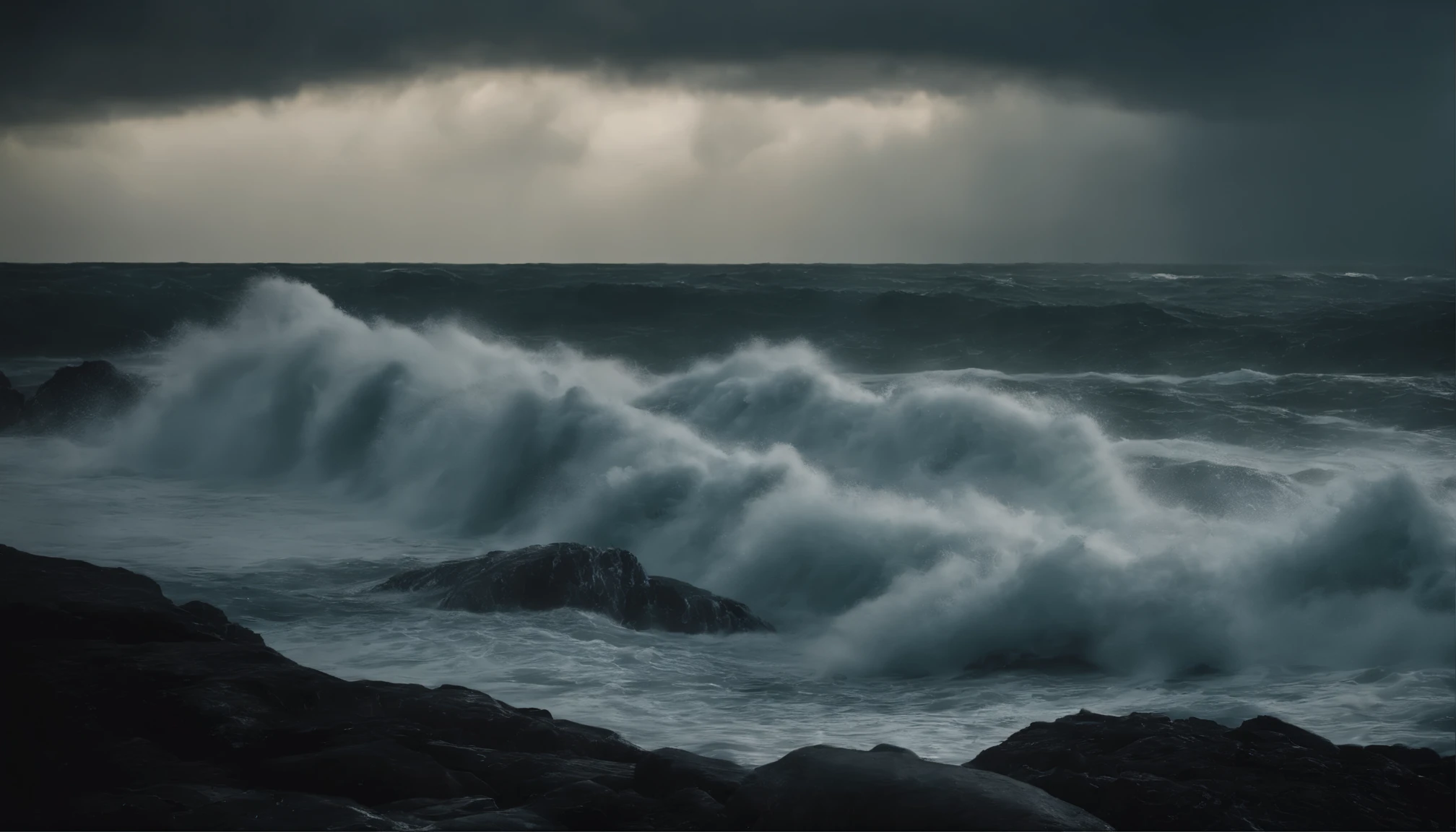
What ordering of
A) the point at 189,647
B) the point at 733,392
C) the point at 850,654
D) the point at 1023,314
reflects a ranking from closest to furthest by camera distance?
the point at 189,647, the point at 850,654, the point at 733,392, the point at 1023,314

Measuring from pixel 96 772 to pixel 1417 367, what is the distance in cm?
2731

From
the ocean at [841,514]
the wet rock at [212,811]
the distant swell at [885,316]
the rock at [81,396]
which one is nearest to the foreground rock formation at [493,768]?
the wet rock at [212,811]

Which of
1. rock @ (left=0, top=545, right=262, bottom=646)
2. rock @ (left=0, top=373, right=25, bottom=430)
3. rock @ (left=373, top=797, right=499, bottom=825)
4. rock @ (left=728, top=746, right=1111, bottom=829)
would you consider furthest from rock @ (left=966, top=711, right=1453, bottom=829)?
rock @ (left=0, top=373, right=25, bottom=430)

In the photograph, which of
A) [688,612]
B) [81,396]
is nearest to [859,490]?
[688,612]

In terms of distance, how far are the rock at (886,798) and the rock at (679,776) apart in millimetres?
302

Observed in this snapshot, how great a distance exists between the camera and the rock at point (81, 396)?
20875 millimetres

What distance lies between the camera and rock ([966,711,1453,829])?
5.46 metres

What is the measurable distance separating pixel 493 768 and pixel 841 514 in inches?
295

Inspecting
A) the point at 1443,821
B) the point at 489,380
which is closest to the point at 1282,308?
the point at 489,380

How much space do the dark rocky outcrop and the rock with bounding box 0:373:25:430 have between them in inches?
541

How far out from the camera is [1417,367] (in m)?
26.3

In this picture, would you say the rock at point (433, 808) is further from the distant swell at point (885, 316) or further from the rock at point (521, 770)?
the distant swell at point (885, 316)

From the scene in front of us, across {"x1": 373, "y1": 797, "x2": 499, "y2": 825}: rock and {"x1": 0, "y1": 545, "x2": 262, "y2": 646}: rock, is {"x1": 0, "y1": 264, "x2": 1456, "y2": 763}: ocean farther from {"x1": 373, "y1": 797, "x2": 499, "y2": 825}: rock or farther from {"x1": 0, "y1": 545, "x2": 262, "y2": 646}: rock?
{"x1": 373, "y1": 797, "x2": 499, "y2": 825}: rock

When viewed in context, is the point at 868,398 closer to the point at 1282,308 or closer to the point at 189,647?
the point at 189,647
